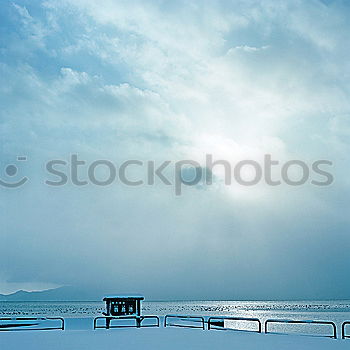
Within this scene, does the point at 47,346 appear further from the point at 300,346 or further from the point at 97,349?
the point at 300,346

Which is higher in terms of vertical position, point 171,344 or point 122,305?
point 122,305

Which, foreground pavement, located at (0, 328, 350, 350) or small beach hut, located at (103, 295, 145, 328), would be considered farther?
small beach hut, located at (103, 295, 145, 328)

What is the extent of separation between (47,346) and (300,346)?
695 centimetres

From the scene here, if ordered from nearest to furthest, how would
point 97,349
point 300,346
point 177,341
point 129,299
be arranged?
point 97,349 < point 300,346 < point 177,341 < point 129,299

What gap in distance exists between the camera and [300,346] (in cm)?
1500

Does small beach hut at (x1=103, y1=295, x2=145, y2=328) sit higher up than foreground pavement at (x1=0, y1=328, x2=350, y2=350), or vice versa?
small beach hut at (x1=103, y1=295, x2=145, y2=328)

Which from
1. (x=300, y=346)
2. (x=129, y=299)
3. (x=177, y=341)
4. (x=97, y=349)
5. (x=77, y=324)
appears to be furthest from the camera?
(x=77, y=324)

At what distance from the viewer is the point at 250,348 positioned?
14.2m

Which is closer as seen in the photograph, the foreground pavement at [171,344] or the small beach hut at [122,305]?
the foreground pavement at [171,344]

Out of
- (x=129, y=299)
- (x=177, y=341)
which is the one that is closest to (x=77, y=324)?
(x=129, y=299)

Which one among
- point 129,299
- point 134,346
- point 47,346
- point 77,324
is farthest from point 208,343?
point 77,324

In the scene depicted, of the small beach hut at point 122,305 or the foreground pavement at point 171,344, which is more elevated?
the small beach hut at point 122,305

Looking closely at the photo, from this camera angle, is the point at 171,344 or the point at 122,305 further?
the point at 122,305

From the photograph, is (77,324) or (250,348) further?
(77,324)
